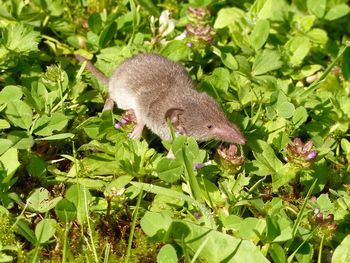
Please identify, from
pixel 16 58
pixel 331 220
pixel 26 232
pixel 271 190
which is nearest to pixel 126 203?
pixel 26 232

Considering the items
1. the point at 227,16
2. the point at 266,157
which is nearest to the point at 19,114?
the point at 266,157

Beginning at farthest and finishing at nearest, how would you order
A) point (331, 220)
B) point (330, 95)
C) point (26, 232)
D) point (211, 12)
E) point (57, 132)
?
point (211, 12)
point (330, 95)
point (57, 132)
point (331, 220)
point (26, 232)

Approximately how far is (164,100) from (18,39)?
44.3 inches

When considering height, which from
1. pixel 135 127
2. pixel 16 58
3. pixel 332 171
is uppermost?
pixel 16 58

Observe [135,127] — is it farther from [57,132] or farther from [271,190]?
[271,190]

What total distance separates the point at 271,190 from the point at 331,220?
0.53m

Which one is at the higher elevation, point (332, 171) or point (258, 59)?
point (258, 59)

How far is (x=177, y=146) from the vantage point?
3.58 m

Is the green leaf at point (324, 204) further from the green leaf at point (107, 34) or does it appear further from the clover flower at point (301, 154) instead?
the green leaf at point (107, 34)

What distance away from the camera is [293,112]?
4152mm

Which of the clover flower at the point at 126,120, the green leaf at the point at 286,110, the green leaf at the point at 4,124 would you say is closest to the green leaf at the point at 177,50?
the clover flower at the point at 126,120

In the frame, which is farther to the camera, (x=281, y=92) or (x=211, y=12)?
(x=211, y=12)

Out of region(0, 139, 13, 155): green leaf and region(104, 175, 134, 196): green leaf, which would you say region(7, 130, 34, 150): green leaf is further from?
region(104, 175, 134, 196): green leaf

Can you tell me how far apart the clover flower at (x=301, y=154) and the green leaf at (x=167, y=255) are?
3.27ft
